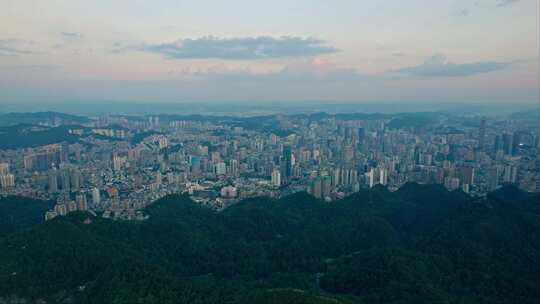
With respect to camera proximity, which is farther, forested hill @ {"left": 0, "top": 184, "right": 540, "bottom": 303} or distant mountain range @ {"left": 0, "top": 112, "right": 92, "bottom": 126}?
distant mountain range @ {"left": 0, "top": 112, "right": 92, "bottom": 126}

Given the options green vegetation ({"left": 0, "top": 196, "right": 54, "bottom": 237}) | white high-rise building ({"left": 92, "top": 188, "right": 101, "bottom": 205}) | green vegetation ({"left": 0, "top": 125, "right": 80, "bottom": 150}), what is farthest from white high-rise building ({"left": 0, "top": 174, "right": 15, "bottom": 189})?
green vegetation ({"left": 0, "top": 125, "right": 80, "bottom": 150})

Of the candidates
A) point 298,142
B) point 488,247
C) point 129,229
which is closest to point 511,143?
point 298,142

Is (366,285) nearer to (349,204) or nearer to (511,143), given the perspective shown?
(349,204)

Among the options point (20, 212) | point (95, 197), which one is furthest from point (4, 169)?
point (20, 212)

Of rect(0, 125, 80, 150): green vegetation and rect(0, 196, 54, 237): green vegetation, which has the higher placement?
rect(0, 125, 80, 150): green vegetation

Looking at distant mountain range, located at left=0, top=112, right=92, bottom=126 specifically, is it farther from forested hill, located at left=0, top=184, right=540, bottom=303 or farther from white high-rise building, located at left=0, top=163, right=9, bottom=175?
forested hill, located at left=0, top=184, right=540, bottom=303

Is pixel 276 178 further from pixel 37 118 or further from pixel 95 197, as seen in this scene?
pixel 37 118
